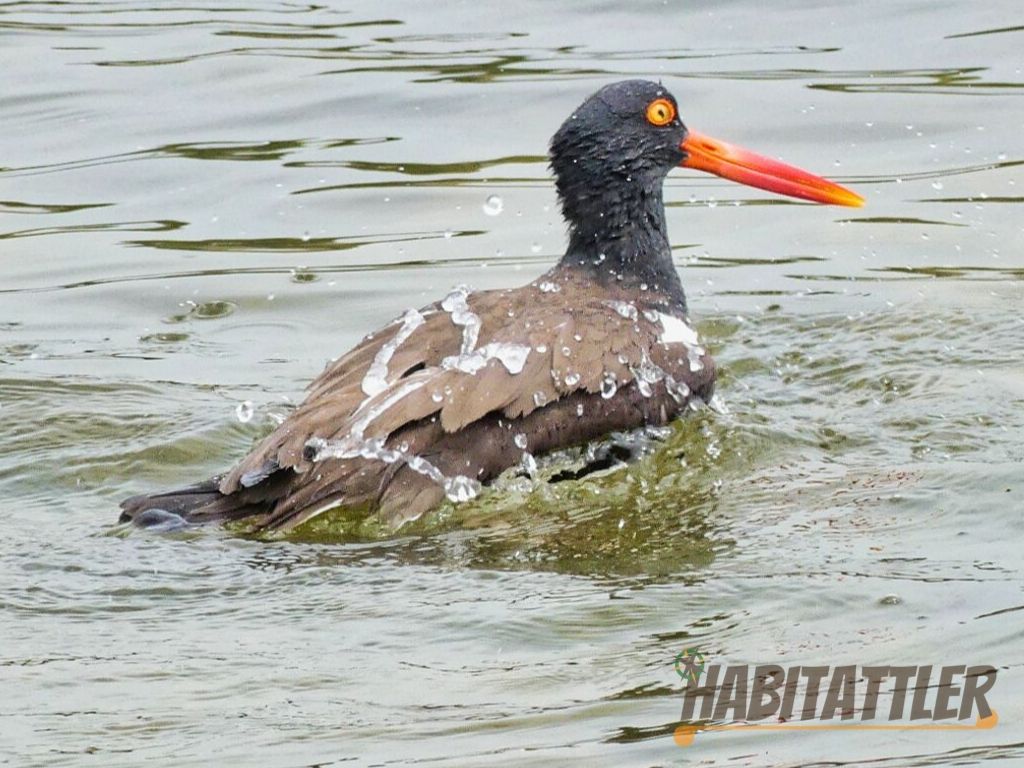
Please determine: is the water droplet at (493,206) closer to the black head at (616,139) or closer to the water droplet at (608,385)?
the black head at (616,139)

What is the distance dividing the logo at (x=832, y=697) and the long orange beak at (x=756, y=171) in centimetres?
346

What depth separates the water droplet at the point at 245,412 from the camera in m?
7.59

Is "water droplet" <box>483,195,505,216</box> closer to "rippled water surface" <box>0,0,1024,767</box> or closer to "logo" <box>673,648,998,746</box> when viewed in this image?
"rippled water surface" <box>0,0,1024,767</box>

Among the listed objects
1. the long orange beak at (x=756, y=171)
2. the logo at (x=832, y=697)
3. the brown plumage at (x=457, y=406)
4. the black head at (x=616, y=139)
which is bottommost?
the logo at (x=832, y=697)

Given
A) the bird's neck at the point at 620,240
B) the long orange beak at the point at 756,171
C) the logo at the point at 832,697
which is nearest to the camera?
the logo at the point at 832,697

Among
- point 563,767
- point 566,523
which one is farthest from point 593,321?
point 563,767

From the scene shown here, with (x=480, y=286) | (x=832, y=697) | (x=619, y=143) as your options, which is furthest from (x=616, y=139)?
(x=832, y=697)

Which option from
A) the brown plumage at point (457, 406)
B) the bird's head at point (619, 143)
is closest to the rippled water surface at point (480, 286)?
the brown plumage at point (457, 406)

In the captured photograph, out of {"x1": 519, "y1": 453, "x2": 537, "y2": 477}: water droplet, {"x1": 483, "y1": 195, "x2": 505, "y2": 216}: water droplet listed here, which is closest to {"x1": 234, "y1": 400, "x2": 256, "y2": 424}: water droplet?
{"x1": 519, "y1": 453, "x2": 537, "y2": 477}: water droplet

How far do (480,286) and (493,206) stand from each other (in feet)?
3.03

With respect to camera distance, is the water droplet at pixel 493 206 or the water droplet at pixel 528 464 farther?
the water droplet at pixel 493 206

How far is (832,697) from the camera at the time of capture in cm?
484

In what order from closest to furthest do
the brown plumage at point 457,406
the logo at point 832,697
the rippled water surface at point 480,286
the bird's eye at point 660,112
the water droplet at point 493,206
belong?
the logo at point 832,697, the rippled water surface at point 480,286, the brown plumage at point 457,406, the bird's eye at point 660,112, the water droplet at point 493,206

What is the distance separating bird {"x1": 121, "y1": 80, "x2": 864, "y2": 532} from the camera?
21.0ft
